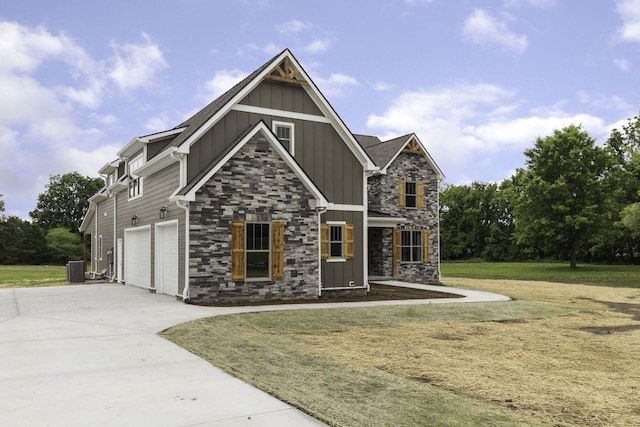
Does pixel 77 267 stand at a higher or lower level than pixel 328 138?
lower

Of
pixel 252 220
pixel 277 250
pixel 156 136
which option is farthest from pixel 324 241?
pixel 156 136

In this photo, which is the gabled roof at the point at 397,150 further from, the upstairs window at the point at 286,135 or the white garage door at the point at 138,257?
the white garage door at the point at 138,257

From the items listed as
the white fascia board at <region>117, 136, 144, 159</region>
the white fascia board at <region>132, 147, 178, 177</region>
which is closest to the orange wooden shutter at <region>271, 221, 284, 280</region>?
the white fascia board at <region>132, 147, 178, 177</region>

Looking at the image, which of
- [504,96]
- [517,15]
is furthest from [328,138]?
[504,96]

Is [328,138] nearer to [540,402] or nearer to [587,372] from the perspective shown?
[587,372]

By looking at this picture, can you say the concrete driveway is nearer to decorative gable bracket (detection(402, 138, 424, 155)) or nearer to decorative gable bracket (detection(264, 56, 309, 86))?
decorative gable bracket (detection(264, 56, 309, 86))

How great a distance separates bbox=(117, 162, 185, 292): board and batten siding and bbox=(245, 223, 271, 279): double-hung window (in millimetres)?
1848

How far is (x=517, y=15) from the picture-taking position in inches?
674

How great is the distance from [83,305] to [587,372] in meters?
11.9

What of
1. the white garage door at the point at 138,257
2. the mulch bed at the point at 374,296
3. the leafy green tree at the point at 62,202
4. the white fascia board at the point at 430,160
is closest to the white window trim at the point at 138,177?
the white garage door at the point at 138,257

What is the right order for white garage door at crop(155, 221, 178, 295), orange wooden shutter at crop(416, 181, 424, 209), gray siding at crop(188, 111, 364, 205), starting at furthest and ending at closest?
orange wooden shutter at crop(416, 181, 424, 209), gray siding at crop(188, 111, 364, 205), white garage door at crop(155, 221, 178, 295)

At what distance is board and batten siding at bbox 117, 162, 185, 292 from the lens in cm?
1497

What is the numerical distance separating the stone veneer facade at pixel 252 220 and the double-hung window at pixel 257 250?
0.27m

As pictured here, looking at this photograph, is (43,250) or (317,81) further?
(43,250)
